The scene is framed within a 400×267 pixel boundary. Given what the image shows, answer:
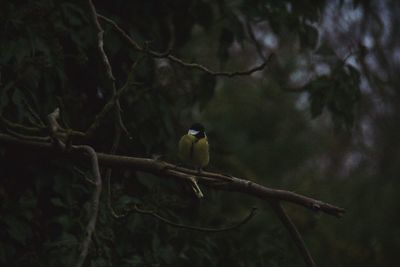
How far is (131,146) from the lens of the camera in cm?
397

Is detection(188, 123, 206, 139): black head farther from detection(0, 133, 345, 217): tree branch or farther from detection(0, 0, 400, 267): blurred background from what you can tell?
detection(0, 133, 345, 217): tree branch

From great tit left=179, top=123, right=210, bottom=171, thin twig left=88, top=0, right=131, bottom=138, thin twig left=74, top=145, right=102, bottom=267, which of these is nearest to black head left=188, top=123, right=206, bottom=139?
great tit left=179, top=123, right=210, bottom=171

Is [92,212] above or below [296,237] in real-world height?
below

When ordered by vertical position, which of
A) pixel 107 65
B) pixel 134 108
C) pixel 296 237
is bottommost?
pixel 296 237

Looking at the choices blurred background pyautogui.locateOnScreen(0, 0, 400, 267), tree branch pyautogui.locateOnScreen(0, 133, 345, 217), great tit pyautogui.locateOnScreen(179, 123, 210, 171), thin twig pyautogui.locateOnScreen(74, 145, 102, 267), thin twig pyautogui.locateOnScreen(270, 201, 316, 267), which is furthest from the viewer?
great tit pyautogui.locateOnScreen(179, 123, 210, 171)

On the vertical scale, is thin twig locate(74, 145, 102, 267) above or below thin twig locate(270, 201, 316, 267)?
below

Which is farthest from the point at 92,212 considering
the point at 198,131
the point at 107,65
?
the point at 198,131

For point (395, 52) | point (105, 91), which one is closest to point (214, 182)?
point (105, 91)

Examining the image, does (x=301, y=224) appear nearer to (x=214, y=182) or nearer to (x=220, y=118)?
(x=220, y=118)

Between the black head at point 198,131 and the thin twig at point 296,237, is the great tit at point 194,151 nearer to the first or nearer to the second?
the black head at point 198,131

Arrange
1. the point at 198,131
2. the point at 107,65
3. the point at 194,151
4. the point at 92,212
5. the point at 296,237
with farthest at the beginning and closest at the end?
the point at 198,131 < the point at 194,151 < the point at 296,237 < the point at 107,65 < the point at 92,212

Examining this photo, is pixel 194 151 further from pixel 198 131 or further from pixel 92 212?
pixel 92 212

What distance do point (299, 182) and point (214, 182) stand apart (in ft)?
13.9

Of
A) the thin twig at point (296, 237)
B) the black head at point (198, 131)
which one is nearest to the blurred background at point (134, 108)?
the black head at point (198, 131)
